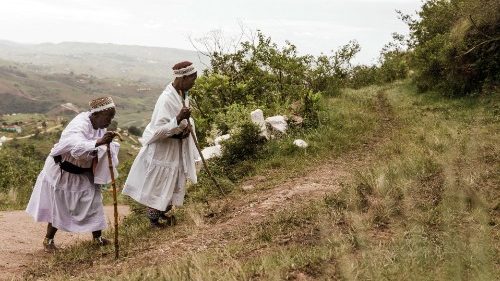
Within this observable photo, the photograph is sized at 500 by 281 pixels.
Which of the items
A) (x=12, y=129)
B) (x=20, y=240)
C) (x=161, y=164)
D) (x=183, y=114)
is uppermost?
(x=183, y=114)

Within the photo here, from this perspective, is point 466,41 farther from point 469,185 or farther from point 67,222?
point 67,222

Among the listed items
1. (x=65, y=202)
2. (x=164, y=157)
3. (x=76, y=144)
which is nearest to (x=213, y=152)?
(x=164, y=157)

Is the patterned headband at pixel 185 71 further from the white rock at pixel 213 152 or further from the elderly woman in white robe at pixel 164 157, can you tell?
the white rock at pixel 213 152

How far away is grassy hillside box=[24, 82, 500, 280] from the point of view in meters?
3.86

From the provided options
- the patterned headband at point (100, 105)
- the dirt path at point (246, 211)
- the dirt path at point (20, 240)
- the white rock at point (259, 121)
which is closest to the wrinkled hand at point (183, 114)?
the patterned headband at point (100, 105)

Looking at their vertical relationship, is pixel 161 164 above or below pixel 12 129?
above

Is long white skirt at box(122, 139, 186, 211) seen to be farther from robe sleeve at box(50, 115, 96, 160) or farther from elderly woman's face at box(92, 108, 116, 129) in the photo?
robe sleeve at box(50, 115, 96, 160)

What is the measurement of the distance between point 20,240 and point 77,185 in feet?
4.62

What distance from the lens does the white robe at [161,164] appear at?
661 centimetres

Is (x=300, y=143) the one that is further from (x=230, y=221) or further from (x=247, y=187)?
(x=230, y=221)

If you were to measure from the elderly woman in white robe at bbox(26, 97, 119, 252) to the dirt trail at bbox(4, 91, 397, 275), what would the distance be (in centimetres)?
55

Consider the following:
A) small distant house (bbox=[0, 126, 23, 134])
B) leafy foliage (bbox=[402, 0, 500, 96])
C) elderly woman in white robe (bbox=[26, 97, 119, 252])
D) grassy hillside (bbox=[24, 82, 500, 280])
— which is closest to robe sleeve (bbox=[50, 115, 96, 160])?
elderly woman in white robe (bbox=[26, 97, 119, 252])

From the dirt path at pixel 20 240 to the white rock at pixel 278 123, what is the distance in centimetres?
425

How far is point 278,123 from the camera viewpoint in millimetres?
11523
